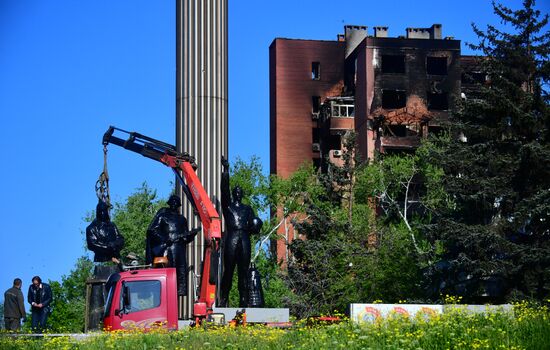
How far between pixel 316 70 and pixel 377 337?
64407 mm

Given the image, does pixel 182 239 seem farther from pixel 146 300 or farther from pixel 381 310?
pixel 381 310

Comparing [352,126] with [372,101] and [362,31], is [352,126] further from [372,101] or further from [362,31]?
[362,31]

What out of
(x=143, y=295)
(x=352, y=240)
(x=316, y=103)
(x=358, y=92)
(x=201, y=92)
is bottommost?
(x=143, y=295)

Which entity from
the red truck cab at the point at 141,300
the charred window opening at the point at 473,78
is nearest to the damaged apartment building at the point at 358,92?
the charred window opening at the point at 473,78

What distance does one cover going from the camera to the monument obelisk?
32562 mm

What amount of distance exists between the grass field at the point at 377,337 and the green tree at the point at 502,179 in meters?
12.7

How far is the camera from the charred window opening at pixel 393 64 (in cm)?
7462

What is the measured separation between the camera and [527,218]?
112 feet

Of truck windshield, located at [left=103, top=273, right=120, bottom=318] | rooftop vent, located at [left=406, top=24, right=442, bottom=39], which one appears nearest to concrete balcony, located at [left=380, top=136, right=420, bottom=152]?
rooftop vent, located at [left=406, top=24, right=442, bottom=39]

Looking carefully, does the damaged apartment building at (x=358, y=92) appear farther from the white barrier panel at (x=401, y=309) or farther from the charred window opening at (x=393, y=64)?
the white barrier panel at (x=401, y=309)

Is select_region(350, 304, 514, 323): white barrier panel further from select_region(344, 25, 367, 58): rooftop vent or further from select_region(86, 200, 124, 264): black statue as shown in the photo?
select_region(344, 25, 367, 58): rooftop vent

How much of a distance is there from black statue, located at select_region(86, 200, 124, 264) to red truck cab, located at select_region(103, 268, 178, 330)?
3.37 meters

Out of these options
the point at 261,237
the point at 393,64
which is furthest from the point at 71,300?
the point at 393,64

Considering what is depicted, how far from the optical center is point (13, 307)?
2772cm
